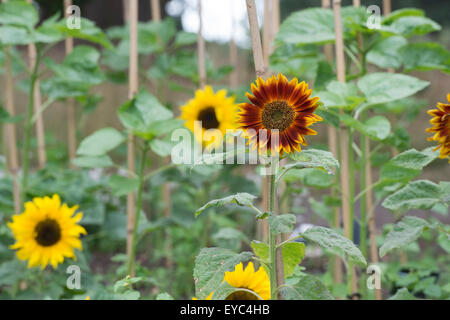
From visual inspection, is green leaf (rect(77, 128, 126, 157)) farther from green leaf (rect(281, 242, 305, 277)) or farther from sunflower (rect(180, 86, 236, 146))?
green leaf (rect(281, 242, 305, 277))

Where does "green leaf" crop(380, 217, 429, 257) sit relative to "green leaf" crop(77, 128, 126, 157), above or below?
below

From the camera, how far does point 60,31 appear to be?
105cm

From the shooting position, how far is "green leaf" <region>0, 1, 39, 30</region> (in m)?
1.05

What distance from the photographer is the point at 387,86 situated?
2.76 feet

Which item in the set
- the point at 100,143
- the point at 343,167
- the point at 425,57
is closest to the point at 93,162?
the point at 100,143

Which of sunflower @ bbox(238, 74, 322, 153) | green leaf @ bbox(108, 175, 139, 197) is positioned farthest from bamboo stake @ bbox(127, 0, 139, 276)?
sunflower @ bbox(238, 74, 322, 153)

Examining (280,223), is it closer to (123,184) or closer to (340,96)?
(340,96)

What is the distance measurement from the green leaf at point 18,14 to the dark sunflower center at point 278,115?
762mm

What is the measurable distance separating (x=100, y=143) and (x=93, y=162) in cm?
10

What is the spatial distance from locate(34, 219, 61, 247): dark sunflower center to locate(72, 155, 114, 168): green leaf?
14 cm

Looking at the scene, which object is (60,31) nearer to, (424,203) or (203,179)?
(203,179)

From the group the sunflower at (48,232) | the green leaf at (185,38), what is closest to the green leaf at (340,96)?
the sunflower at (48,232)

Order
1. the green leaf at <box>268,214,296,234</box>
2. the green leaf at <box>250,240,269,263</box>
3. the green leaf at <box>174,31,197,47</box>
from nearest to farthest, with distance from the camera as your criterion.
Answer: the green leaf at <box>268,214,296,234</box> < the green leaf at <box>250,240,269,263</box> < the green leaf at <box>174,31,197,47</box>
